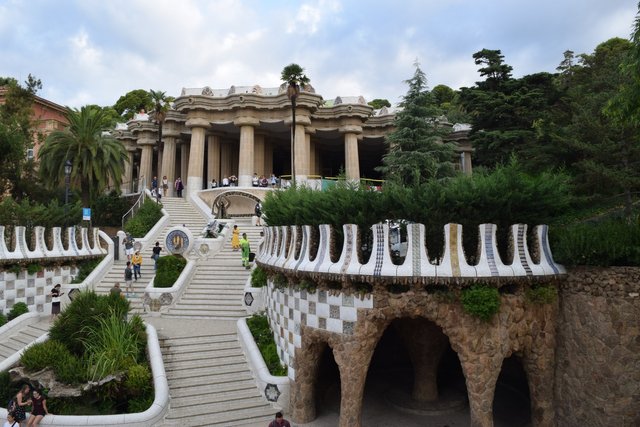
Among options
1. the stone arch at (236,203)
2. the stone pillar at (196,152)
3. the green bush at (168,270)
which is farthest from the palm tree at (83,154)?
the green bush at (168,270)

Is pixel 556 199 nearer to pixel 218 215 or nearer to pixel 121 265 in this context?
pixel 121 265

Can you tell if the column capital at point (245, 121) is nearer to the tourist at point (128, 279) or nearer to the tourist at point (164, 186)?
the tourist at point (164, 186)

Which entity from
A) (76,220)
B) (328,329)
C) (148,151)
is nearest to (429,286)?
(328,329)

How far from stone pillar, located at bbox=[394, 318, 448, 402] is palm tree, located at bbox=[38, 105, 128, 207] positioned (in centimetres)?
2284

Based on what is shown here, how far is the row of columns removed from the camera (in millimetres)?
34812

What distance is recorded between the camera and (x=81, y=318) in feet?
41.5

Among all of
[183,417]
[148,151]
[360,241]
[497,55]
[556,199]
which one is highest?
[497,55]

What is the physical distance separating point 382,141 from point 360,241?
31.7 meters

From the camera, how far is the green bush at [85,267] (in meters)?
19.4

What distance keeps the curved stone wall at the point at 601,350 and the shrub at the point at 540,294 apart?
0.54 meters

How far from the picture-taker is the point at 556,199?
420 inches

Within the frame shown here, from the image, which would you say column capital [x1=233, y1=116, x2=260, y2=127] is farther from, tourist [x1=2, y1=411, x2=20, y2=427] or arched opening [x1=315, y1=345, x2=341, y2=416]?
tourist [x1=2, y1=411, x2=20, y2=427]

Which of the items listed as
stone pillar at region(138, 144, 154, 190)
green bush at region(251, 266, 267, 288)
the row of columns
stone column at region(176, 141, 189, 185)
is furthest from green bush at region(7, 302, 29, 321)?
stone column at region(176, 141, 189, 185)

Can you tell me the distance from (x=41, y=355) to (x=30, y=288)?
24.6 ft
